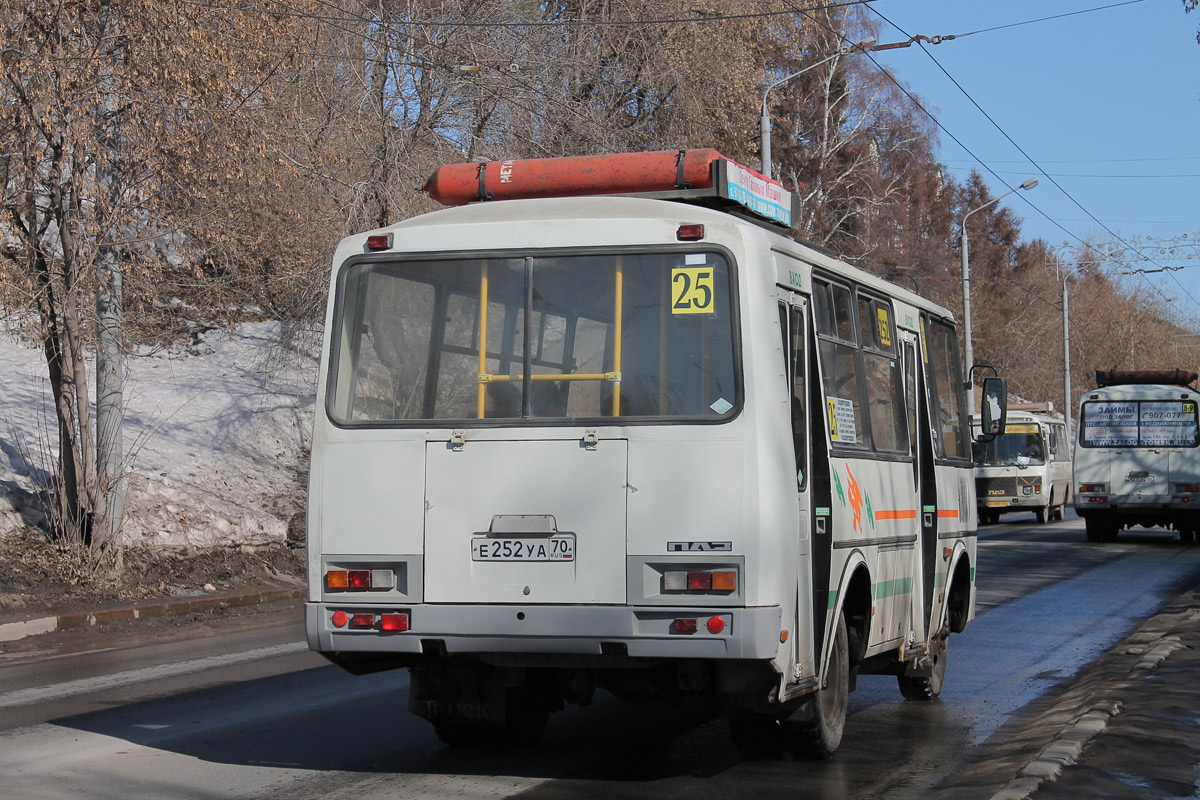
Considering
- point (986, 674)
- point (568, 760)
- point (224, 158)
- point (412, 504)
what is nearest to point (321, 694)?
point (568, 760)

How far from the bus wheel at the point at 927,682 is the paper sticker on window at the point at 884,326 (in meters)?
2.28

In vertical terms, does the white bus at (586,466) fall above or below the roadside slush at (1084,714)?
above

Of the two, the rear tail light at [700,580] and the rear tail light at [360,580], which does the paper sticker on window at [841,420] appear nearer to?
the rear tail light at [700,580]

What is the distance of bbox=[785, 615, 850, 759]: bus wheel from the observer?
23.3 feet

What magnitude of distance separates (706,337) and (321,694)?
15.1 ft

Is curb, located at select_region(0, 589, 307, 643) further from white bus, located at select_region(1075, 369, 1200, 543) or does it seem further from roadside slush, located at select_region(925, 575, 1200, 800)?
white bus, located at select_region(1075, 369, 1200, 543)

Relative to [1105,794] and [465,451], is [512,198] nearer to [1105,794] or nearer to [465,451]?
[465,451]

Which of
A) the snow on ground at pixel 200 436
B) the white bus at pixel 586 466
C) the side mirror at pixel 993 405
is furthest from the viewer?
the snow on ground at pixel 200 436

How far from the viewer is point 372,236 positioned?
7.01 meters

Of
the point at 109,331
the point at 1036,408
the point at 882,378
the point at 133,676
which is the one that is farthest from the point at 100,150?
the point at 1036,408

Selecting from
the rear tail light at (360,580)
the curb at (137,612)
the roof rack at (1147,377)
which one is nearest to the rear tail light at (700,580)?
the rear tail light at (360,580)

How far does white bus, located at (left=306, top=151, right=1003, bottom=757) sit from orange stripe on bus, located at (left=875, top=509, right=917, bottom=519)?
68cm

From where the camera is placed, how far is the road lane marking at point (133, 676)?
376 inches

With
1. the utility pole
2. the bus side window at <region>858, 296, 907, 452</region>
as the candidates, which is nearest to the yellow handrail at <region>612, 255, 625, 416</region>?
the bus side window at <region>858, 296, 907, 452</region>
